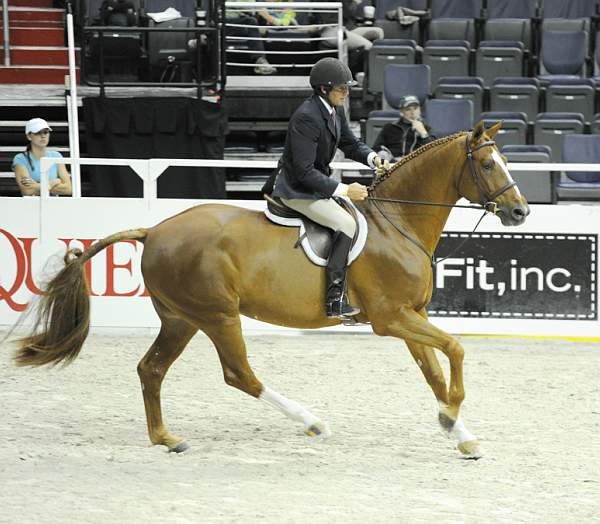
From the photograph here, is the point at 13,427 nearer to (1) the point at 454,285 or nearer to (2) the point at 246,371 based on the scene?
(2) the point at 246,371

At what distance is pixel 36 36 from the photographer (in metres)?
15.2

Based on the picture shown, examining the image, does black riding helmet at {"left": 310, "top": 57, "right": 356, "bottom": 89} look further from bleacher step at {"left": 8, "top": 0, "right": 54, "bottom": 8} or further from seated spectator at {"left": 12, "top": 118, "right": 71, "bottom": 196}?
bleacher step at {"left": 8, "top": 0, "right": 54, "bottom": 8}

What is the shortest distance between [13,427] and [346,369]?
2859 millimetres

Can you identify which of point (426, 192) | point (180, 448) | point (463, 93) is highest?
point (426, 192)

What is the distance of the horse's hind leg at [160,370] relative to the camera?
691cm

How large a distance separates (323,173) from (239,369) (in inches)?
50.1

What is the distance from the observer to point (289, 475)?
6340 mm

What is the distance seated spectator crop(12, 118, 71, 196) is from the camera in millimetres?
10891

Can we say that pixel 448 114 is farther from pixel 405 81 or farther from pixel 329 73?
pixel 329 73

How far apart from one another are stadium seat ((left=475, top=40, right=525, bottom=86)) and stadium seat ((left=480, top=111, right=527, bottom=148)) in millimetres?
1554

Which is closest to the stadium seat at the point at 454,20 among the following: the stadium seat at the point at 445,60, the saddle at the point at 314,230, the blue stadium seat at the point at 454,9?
the blue stadium seat at the point at 454,9

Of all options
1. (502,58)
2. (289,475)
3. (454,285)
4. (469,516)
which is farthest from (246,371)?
(502,58)

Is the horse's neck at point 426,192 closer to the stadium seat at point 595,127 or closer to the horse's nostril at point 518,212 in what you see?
the horse's nostril at point 518,212

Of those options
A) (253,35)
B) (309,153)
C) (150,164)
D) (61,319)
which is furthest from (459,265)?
(253,35)
